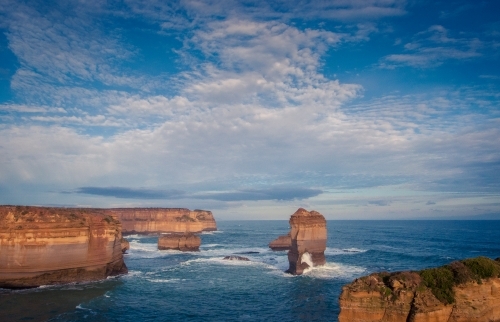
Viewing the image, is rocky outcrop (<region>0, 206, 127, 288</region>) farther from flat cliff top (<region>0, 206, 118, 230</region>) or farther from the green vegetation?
the green vegetation

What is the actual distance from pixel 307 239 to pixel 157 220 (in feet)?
296

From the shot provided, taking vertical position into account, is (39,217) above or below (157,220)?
above

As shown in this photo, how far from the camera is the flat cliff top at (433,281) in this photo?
14.6 metres

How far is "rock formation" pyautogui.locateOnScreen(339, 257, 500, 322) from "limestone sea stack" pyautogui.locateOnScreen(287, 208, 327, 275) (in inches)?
1143

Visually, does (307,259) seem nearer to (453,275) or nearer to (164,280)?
(164,280)

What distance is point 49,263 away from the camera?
117 ft

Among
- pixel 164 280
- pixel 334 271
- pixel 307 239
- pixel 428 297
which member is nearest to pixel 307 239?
pixel 307 239

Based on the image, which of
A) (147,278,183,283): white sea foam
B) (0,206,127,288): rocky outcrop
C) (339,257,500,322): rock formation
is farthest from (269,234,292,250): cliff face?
(339,257,500,322): rock formation

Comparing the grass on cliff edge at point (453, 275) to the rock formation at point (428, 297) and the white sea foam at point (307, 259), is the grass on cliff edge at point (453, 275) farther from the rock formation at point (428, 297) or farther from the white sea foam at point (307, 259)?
the white sea foam at point (307, 259)

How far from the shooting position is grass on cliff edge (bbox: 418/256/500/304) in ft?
47.8

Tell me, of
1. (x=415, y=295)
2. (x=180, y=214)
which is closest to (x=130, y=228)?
(x=180, y=214)

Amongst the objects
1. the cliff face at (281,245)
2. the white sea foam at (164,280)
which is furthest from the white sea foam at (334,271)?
the cliff face at (281,245)

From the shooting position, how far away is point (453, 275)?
1518cm

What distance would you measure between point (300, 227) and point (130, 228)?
91829mm
